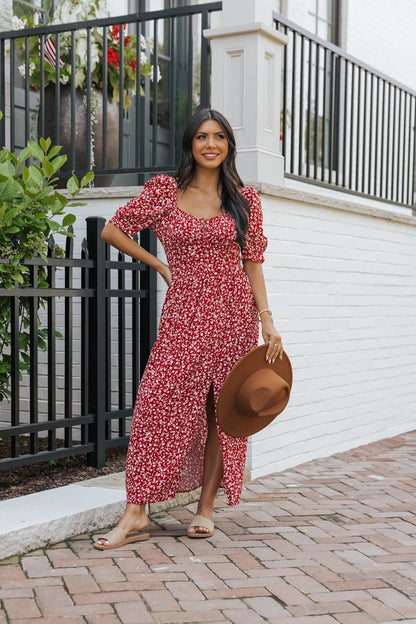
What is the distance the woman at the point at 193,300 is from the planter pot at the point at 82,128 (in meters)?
2.24

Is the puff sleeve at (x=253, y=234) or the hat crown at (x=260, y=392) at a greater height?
the puff sleeve at (x=253, y=234)

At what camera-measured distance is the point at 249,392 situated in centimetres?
381

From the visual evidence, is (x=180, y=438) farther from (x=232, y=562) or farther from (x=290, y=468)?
(x=290, y=468)

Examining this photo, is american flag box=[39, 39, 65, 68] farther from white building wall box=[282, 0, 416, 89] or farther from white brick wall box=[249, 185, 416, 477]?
white building wall box=[282, 0, 416, 89]

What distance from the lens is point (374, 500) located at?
4.75 m

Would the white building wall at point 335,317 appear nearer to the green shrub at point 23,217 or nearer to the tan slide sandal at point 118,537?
the green shrub at point 23,217

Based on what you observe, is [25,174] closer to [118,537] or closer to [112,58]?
[118,537]

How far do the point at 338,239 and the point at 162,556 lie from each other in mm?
2955

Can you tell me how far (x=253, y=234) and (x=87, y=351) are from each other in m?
1.22

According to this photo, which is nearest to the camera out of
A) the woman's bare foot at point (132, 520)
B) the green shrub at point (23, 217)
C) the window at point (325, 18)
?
the woman's bare foot at point (132, 520)

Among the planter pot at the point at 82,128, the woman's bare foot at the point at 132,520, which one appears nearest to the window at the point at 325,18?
the planter pot at the point at 82,128

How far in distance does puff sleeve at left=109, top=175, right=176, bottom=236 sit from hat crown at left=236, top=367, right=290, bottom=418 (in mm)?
798

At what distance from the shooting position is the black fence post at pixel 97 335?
4.68m

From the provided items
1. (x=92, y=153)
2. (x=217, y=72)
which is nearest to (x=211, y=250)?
(x=217, y=72)
